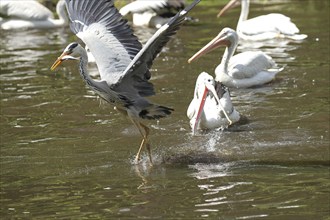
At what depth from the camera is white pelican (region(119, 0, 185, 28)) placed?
50.7 feet

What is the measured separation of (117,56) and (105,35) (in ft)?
1.16

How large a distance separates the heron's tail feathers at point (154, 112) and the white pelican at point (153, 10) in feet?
24.6

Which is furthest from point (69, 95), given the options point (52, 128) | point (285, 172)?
point (285, 172)

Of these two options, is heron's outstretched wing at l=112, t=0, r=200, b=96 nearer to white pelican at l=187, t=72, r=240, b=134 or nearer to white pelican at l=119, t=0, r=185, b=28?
white pelican at l=187, t=72, r=240, b=134

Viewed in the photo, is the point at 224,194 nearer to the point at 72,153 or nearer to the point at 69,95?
the point at 72,153

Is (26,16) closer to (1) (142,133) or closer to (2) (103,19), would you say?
(2) (103,19)

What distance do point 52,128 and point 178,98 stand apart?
169cm

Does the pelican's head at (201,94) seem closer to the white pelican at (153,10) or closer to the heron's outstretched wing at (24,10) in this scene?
the white pelican at (153,10)

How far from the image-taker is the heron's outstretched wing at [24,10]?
15.8 meters

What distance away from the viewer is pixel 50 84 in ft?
37.2

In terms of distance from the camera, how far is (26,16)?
51.9ft

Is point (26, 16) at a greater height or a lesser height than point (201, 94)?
lesser

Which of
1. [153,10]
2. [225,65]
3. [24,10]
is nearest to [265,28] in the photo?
[153,10]

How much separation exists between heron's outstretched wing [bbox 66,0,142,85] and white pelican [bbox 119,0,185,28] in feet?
22.4
